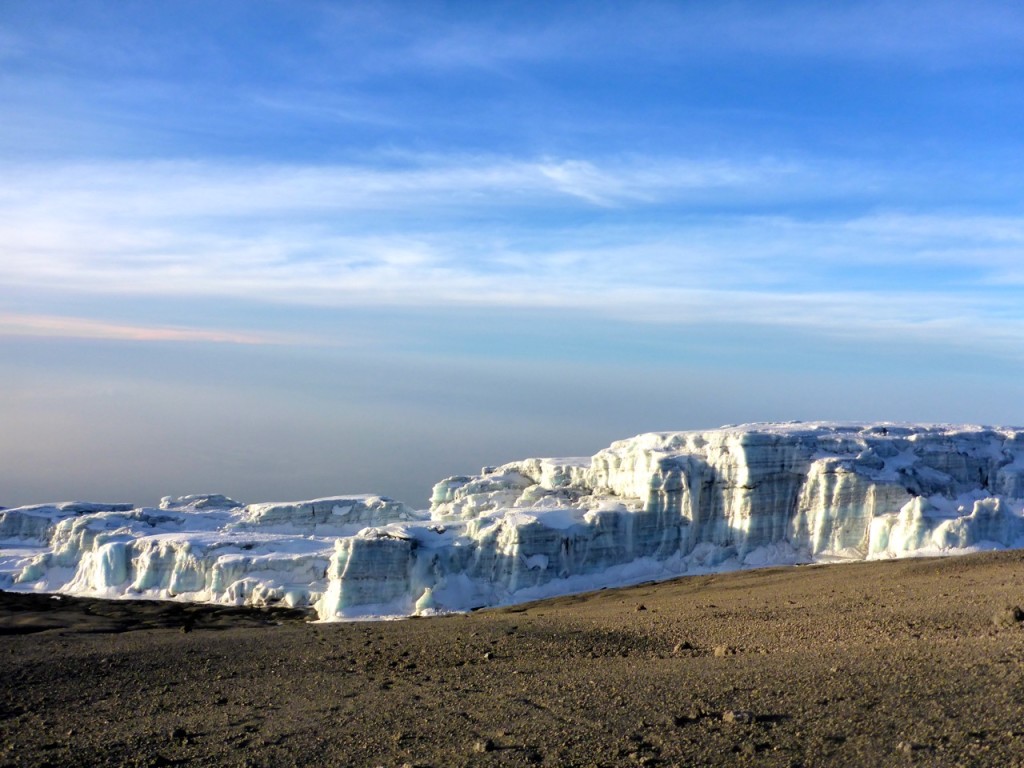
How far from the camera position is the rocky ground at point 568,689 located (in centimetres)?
1216

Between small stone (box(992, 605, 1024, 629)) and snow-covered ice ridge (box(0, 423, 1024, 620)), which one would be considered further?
snow-covered ice ridge (box(0, 423, 1024, 620))

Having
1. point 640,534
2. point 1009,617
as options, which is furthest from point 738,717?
point 640,534

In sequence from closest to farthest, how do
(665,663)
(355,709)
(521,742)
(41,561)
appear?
(521,742)
(355,709)
(665,663)
(41,561)

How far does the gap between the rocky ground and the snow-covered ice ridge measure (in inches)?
567

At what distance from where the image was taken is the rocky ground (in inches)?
479

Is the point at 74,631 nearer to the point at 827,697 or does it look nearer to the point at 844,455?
the point at 827,697

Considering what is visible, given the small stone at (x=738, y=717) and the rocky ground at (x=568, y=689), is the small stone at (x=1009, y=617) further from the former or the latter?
the small stone at (x=738, y=717)

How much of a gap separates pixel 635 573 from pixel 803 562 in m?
8.44

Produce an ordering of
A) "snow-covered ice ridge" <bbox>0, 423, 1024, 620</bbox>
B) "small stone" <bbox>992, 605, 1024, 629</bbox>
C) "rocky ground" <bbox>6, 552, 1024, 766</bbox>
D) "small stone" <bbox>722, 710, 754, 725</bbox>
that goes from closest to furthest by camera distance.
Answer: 1. "rocky ground" <bbox>6, 552, 1024, 766</bbox>
2. "small stone" <bbox>722, 710, 754, 725</bbox>
3. "small stone" <bbox>992, 605, 1024, 629</bbox>
4. "snow-covered ice ridge" <bbox>0, 423, 1024, 620</bbox>

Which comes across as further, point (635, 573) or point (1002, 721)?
point (635, 573)

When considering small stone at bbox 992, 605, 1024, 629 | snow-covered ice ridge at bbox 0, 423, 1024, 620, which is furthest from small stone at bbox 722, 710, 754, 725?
snow-covered ice ridge at bbox 0, 423, 1024, 620

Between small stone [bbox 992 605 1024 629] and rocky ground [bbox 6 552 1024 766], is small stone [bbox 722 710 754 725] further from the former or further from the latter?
small stone [bbox 992 605 1024 629]

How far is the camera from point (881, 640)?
17969 millimetres

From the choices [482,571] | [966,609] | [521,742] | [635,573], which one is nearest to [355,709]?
[521,742]
